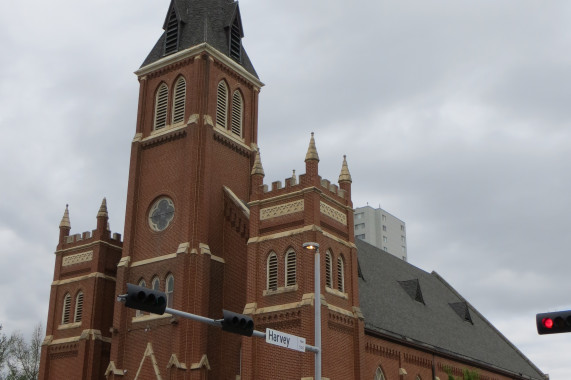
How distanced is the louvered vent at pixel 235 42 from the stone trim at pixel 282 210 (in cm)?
1256

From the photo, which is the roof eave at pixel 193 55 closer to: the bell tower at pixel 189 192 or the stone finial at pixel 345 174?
the bell tower at pixel 189 192

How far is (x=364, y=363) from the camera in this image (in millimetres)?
37750

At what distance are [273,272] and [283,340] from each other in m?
13.3

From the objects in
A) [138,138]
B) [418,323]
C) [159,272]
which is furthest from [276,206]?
[418,323]

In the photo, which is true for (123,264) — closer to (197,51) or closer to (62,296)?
(62,296)

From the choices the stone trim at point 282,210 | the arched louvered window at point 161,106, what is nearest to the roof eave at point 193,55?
the arched louvered window at point 161,106

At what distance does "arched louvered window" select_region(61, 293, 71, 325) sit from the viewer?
1760 inches

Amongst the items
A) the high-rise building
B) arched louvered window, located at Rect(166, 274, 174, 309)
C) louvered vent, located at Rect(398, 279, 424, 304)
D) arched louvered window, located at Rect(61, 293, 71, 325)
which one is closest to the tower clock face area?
arched louvered window, located at Rect(166, 274, 174, 309)

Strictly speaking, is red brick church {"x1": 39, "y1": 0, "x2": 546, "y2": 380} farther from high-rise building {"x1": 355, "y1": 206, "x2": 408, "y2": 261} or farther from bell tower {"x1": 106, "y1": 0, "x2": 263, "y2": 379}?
high-rise building {"x1": 355, "y1": 206, "x2": 408, "y2": 261}

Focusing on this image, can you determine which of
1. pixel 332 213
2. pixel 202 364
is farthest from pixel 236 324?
pixel 332 213

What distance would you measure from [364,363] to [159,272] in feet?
37.7

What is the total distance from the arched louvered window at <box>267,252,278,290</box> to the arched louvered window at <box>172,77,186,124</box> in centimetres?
1085

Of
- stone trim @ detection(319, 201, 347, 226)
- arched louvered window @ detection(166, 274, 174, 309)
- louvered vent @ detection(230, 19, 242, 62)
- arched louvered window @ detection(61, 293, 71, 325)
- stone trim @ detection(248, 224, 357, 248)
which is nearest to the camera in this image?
stone trim @ detection(248, 224, 357, 248)

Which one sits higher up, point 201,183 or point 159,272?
point 201,183
